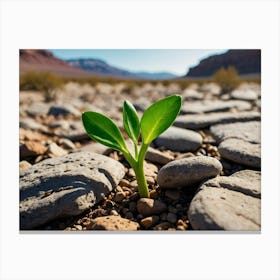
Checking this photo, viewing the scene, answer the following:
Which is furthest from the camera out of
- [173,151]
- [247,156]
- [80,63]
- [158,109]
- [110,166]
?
[80,63]

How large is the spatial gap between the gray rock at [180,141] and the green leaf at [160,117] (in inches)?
43.9

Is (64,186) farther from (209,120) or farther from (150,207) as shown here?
(209,120)

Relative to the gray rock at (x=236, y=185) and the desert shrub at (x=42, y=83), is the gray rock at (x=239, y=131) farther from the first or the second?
the desert shrub at (x=42, y=83)

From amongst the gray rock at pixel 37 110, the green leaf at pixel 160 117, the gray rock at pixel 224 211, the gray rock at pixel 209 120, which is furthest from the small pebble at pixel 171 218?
the gray rock at pixel 37 110

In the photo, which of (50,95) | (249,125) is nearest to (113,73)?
(249,125)

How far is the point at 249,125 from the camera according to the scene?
3.41 meters

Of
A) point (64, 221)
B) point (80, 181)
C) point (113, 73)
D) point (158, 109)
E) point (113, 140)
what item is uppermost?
point (113, 73)

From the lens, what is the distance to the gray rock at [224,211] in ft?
5.76

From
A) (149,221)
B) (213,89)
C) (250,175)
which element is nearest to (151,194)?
(149,221)

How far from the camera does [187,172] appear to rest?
210 centimetres

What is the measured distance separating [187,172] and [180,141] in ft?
3.48

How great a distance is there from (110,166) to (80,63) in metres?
1.71

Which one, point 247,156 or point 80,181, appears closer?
point 80,181
